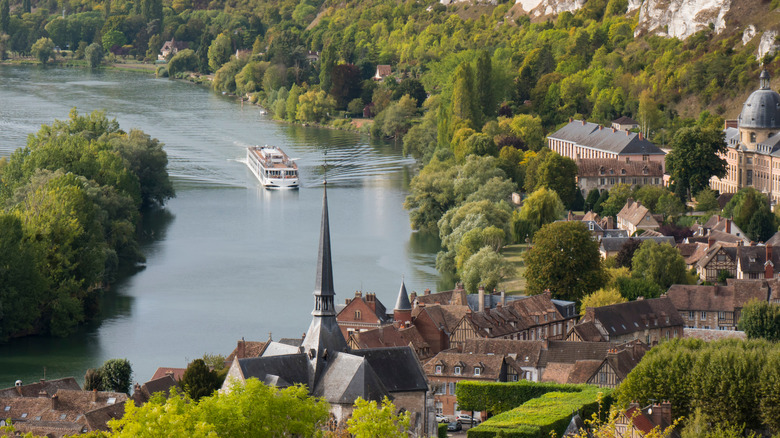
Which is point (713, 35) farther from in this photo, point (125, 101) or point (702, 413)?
point (702, 413)

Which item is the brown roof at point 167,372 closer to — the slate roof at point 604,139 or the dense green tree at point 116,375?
the dense green tree at point 116,375

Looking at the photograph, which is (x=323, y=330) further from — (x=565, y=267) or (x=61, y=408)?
(x=565, y=267)

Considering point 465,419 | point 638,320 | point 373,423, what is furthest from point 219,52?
point 373,423

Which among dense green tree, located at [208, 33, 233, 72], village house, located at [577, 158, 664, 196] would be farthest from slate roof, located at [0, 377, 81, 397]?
dense green tree, located at [208, 33, 233, 72]

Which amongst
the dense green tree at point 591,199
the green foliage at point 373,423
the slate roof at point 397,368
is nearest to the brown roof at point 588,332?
the slate roof at point 397,368

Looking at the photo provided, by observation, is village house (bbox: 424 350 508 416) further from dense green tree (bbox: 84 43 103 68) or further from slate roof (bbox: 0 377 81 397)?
dense green tree (bbox: 84 43 103 68)

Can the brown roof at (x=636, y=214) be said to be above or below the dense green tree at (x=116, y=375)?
above
